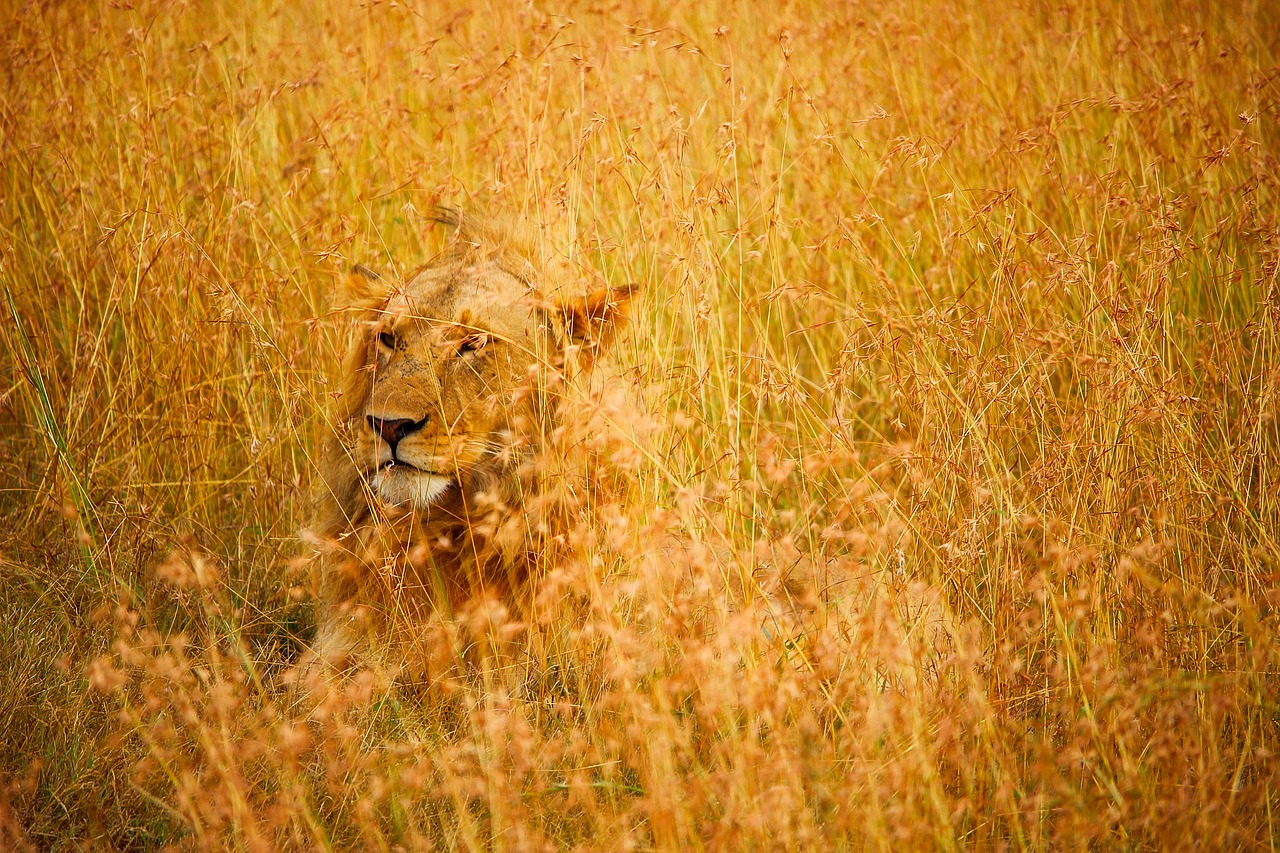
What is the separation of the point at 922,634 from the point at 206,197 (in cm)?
323

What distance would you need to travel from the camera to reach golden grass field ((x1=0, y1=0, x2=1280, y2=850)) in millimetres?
2160

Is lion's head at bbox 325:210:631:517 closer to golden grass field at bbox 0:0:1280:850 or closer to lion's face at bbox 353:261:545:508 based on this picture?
lion's face at bbox 353:261:545:508

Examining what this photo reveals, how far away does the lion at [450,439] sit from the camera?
272 centimetres

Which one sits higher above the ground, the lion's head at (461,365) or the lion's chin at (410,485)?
the lion's head at (461,365)

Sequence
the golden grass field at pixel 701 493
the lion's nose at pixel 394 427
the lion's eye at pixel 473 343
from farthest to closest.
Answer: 1. the lion's nose at pixel 394 427
2. the lion's eye at pixel 473 343
3. the golden grass field at pixel 701 493

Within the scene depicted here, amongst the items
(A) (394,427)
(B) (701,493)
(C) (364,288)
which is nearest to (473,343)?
(A) (394,427)

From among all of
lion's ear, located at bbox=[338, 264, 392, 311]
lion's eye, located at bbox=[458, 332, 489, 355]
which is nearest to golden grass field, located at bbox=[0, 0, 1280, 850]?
lion's ear, located at bbox=[338, 264, 392, 311]

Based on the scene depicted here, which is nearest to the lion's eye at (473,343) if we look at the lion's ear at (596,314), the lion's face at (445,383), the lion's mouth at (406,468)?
the lion's face at (445,383)

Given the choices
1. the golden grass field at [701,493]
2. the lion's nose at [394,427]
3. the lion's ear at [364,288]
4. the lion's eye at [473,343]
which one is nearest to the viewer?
the golden grass field at [701,493]

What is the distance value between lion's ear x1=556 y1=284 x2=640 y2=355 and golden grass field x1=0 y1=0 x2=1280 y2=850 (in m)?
0.12

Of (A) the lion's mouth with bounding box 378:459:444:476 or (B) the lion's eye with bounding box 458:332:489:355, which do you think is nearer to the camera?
(B) the lion's eye with bounding box 458:332:489:355

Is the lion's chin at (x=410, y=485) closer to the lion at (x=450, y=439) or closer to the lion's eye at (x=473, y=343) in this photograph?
the lion at (x=450, y=439)

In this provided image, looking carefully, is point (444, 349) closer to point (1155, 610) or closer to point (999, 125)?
point (1155, 610)

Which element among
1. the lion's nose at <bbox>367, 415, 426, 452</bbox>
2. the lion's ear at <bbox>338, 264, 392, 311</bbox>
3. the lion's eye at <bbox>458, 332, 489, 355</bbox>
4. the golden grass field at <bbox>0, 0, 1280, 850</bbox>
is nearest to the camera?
the golden grass field at <bbox>0, 0, 1280, 850</bbox>
